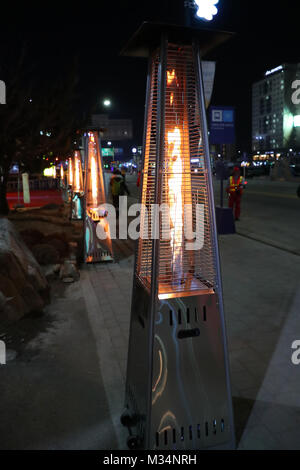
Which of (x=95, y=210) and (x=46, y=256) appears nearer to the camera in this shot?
(x=46, y=256)

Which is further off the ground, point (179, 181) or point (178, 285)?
point (179, 181)

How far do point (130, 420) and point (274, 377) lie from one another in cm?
163

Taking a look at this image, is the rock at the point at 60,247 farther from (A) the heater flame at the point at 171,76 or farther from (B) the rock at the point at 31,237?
(A) the heater flame at the point at 171,76

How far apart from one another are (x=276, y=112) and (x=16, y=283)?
6784 inches

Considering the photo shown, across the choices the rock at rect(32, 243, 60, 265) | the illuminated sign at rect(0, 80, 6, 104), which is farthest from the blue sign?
the illuminated sign at rect(0, 80, 6, 104)

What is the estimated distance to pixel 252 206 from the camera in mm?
18250

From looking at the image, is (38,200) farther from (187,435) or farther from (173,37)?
(187,435)

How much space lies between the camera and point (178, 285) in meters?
2.80

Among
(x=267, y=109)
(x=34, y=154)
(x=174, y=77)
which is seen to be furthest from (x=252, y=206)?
(x=267, y=109)

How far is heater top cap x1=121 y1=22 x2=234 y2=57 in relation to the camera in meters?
2.46

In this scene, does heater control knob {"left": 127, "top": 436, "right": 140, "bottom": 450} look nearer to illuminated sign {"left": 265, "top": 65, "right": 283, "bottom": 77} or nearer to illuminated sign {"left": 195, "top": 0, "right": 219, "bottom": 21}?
illuminated sign {"left": 195, "top": 0, "right": 219, "bottom": 21}

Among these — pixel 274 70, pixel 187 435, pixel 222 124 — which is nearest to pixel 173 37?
pixel 187 435

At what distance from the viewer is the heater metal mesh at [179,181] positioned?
2.69 metres

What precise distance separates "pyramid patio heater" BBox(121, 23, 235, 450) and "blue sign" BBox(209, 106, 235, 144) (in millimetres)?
9008
